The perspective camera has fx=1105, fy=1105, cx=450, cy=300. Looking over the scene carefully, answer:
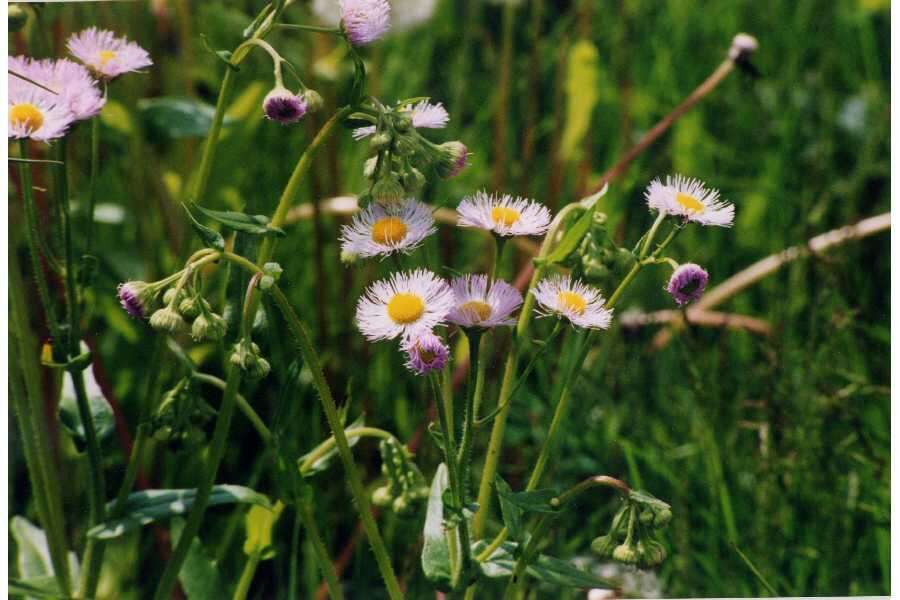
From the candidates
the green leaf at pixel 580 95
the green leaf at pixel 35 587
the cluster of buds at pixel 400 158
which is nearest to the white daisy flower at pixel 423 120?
the cluster of buds at pixel 400 158

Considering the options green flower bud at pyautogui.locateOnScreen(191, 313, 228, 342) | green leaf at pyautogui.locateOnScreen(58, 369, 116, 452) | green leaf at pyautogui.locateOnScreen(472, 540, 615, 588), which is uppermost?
green flower bud at pyautogui.locateOnScreen(191, 313, 228, 342)

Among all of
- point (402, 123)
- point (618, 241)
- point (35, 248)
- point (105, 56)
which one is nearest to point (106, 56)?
point (105, 56)

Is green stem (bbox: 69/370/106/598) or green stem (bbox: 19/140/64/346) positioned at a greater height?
green stem (bbox: 19/140/64/346)

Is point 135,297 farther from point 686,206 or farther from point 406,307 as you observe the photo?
point 686,206

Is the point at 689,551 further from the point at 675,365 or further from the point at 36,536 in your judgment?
the point at 36,536

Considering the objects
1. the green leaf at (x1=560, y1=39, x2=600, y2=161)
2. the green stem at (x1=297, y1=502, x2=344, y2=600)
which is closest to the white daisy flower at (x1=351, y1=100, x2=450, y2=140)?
the green stem at (x1=297, y1=502, x2=344, y2=600)

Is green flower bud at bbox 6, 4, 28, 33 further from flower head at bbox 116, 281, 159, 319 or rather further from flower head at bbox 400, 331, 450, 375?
flower head at bbox 400, 331, 450, 375
